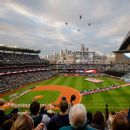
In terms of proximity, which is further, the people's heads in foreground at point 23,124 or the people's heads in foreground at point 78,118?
the people's heads in foreground at point 78,118

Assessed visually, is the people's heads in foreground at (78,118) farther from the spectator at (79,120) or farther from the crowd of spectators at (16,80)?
the crowd of spectators at (16,80)

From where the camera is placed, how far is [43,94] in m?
50.7

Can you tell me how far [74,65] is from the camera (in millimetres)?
119875

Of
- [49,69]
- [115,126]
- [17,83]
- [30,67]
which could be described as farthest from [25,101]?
[49,69]

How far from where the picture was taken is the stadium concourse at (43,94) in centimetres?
488

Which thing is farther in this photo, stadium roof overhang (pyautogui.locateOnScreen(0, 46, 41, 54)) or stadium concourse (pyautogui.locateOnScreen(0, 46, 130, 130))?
stadium roof overhang (pyautogui.locateOnScreen(0, 46, 41, 54))

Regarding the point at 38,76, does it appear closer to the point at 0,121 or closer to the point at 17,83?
the point at 17,83

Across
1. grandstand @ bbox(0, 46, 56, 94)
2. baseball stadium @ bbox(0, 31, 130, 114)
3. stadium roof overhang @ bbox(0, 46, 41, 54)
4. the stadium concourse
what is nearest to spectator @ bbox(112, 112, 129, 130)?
the stadium concourse

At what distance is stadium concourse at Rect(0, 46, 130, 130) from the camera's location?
4.88 metres

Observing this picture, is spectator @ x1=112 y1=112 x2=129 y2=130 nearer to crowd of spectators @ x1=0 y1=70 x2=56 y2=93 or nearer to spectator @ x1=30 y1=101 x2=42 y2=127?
spectator @ x1=30 y1=101 x2=42 y2=127

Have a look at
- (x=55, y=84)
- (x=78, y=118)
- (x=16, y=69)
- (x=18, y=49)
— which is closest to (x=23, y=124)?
(x=78, y=118)

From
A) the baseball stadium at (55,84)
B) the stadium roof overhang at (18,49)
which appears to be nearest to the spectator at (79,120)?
the baseball stadium at (55,84)

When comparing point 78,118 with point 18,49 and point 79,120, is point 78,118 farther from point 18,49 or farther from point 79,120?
point 18,49

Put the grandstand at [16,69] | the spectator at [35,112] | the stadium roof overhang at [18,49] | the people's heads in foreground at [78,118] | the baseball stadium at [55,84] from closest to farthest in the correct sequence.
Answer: the people's heads in foreground at [78,118] → the spectator at [35,112] → the baseball stadium at [55,84] → the grandstand at [16,69] → the stadium roof overhang at [18,49]
